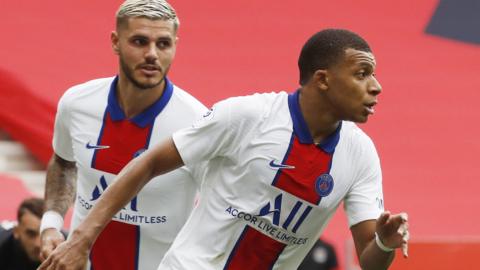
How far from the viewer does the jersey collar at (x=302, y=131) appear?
17.4 ft

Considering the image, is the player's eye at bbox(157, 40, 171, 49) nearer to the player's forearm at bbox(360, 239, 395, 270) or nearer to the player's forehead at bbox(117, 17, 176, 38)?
the player's forehead at bbox(117, 17, 176, 38)

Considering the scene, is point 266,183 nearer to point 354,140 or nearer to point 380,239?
point 354,140

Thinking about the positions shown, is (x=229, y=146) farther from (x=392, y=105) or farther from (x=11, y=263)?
(x=392, y=105)

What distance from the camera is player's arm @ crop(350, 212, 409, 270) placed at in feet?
16.2

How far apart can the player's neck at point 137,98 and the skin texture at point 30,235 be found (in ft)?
6.92

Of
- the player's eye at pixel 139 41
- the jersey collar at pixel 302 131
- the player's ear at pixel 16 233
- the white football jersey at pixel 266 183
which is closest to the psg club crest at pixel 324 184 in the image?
the white football jersey at pixel 266 183

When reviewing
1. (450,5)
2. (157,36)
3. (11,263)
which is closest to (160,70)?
(157,36)

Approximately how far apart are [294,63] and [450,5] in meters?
2.07

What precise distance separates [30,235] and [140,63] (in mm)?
2340

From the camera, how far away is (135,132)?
19.7ft

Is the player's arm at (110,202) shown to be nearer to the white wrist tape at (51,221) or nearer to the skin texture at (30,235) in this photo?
the white wrist tape at (51,221)

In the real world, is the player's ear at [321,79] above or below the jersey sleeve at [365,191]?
above

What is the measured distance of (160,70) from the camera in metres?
5.95

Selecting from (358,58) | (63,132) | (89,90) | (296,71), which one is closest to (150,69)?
(89,90)
